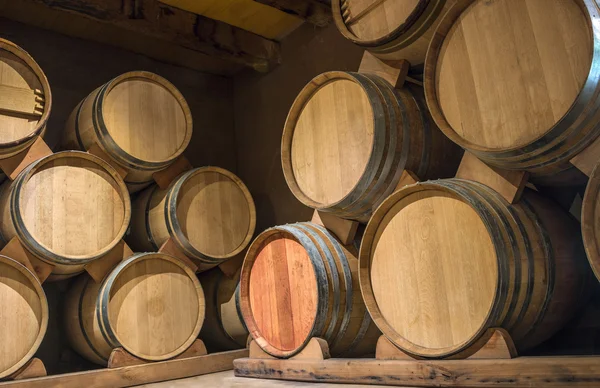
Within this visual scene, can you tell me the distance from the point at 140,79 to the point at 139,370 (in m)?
2.11

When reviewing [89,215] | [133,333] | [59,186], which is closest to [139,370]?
[133,333]

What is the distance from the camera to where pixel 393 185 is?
2.84 meters

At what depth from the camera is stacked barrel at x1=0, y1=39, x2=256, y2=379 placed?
130 inches

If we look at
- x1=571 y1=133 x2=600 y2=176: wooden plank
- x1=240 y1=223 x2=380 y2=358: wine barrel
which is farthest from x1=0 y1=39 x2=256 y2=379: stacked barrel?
x1=571 y1=133 x2=600 y2=176: wooden plank

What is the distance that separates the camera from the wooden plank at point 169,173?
4152 millimetres

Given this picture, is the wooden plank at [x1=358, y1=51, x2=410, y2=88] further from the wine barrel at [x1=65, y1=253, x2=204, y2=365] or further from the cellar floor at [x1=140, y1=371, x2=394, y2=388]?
the wine barrel at [x1=65, y1=253, x2=204, y2=365]

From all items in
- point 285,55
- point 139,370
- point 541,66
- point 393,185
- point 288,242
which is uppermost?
point 285,55

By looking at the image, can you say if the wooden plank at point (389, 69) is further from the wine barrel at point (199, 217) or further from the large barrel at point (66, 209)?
the large barrel at point (66, 209)

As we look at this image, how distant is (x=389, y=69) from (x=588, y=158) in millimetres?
1300

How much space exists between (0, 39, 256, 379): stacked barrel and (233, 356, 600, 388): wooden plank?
3.31ft

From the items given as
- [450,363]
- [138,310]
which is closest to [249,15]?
[138,310]

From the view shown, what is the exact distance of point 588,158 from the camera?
2059 mm

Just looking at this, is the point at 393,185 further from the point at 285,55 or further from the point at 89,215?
the point at 285,55

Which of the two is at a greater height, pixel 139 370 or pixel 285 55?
A: pixel 285 55
